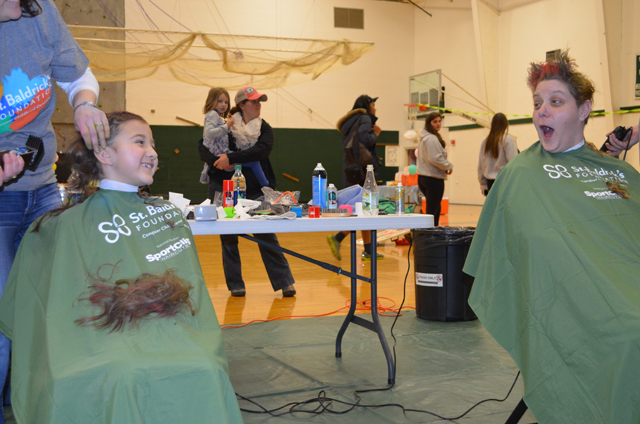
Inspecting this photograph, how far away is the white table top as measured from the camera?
2.13 m

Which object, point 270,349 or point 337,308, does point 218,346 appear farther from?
point 337,308

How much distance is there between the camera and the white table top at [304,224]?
2129 mm

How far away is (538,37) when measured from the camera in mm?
11477

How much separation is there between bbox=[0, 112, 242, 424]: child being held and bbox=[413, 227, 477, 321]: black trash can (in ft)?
6.90

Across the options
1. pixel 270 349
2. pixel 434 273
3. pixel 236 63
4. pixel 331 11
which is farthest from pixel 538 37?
pixel 270 349

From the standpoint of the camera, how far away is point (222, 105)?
4.00 m

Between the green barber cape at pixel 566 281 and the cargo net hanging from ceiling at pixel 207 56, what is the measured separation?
5569 millimetres

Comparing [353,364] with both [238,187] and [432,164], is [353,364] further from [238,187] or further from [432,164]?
[432,164]

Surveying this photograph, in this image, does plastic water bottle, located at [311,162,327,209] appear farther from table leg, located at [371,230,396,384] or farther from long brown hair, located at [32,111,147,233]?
long brown hair, located at [32,111,147,233]

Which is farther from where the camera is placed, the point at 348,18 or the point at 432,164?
the point at 348,18

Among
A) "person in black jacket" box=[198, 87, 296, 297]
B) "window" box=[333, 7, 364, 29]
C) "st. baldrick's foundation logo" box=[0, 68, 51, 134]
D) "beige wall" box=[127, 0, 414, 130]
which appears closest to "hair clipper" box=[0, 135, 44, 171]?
"st. baldrick's foundation logo" box=[0, 68, 51, 134]

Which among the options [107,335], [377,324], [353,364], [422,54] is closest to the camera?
[107,335]

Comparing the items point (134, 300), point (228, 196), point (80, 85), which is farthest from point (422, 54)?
point (134, 300)

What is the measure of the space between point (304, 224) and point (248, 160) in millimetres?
1591
